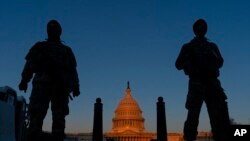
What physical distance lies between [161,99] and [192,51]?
7.33 meters

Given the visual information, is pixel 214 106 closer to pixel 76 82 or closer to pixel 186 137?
pixel 186 137

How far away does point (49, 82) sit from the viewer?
6.94 m

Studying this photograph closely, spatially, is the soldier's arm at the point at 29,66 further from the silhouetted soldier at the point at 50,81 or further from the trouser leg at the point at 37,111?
the trouser leg at the point at 37,111

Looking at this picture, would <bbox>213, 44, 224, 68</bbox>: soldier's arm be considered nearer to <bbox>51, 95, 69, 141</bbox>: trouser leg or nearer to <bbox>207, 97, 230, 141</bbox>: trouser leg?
<bbox>207, 97, 230, 141</bbox>: trouser leg

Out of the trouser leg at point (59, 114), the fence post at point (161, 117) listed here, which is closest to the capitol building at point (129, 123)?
the fence post at point (161, 117)

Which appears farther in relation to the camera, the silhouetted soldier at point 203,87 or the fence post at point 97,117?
the fence post at point 97,117

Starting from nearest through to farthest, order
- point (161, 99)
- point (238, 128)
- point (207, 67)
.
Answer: point (238, 128) → point (207, 67) → point (161, 99)

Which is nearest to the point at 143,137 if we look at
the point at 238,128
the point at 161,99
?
the point at 161,99

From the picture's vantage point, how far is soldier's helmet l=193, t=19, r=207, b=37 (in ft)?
25.2

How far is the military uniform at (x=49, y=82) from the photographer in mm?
6793

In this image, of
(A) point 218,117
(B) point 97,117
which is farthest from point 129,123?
(A) point 218,117

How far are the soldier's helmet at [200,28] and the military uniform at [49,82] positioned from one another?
2.28 metres

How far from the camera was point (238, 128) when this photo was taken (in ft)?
13.7

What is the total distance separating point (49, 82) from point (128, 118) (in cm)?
16150
